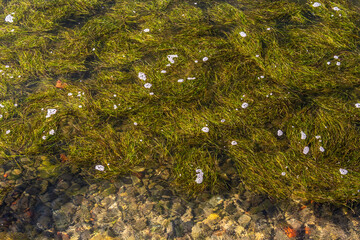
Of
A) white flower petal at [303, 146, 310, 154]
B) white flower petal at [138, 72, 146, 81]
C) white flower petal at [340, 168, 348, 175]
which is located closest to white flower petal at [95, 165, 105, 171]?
white flower petal at [138, 72, 146, 81]

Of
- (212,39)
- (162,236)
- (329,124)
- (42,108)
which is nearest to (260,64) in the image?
(212,39)

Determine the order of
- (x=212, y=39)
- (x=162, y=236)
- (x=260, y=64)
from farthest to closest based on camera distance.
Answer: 1. (x=212, y=39)
2. (x=260, y=64)
3. (x=162, y=236)

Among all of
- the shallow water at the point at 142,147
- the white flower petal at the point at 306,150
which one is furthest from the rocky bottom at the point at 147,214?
the white flower petal at the point at 306,150

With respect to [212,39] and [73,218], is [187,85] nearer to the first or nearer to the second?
[212,39]

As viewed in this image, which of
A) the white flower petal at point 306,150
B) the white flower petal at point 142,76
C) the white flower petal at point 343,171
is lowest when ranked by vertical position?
the white flower petal at point 343,171

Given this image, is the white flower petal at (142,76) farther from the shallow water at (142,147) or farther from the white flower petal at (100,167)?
the white flower petal at (100,167)

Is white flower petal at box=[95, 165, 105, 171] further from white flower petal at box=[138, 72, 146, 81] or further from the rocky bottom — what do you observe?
white flower petal at box=[138, 72, 146, 81]

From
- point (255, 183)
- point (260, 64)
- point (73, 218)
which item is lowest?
point (73, 218)
